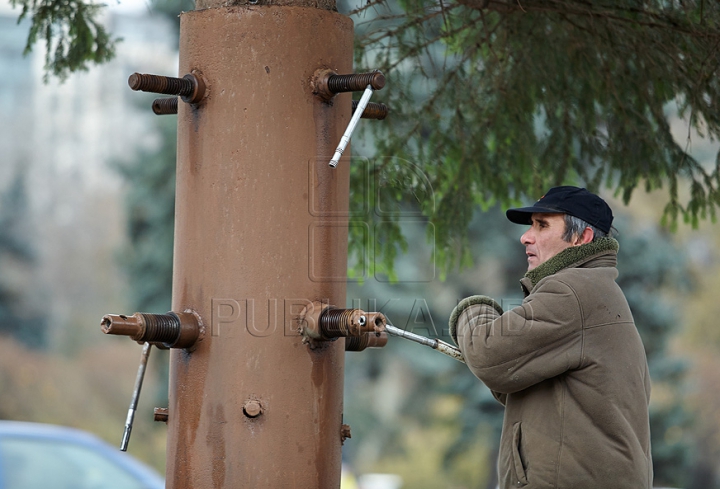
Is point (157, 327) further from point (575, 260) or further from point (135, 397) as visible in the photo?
point (575, 260)

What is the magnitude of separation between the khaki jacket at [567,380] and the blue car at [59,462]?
16.4 ft

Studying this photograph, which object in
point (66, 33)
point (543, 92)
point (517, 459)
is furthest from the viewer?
point (543, 92)

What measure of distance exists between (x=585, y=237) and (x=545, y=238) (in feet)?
0.40

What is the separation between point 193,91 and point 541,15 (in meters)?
1.85

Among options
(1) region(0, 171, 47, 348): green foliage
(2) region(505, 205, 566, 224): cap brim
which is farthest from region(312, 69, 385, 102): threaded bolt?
(1) region(0, 171, 47, 348): green foliage

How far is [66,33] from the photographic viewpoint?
4098mm

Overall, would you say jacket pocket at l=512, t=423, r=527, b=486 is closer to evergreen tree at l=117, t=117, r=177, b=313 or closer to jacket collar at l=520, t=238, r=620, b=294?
jacket collar at l=520, t=238, r=620, b=294

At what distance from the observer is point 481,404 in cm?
1548

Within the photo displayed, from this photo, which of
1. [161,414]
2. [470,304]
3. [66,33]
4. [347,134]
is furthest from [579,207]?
[66,33]

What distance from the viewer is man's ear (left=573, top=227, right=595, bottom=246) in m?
2.96

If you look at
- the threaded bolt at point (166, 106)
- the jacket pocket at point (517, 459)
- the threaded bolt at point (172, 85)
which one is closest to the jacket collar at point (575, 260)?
the jacket pocket at point (517, 459)

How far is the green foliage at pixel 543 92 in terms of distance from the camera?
374 cm

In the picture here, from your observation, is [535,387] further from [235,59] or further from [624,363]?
[235,59]

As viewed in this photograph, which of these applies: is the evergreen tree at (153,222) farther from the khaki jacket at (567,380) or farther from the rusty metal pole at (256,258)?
the khaki jacket at (567,380)
